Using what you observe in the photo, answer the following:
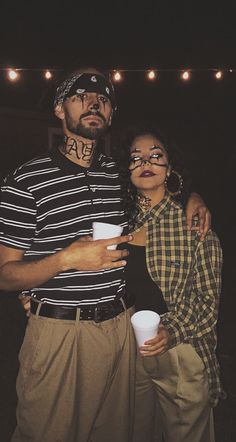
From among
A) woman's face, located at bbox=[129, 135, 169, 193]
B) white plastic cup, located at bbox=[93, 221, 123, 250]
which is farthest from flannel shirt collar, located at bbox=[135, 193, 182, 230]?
white plastic cup, located at bbox=[93, 221, 123, 250]

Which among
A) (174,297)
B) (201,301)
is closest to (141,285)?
(174,297)

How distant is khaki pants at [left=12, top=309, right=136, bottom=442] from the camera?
2.16 m

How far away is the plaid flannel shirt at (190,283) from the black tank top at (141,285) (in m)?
0.05

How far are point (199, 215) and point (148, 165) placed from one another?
49 cm

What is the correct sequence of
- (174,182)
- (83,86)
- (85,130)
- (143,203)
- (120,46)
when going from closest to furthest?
(85,130), (83,86), (143,203), (174,182), (120,46)

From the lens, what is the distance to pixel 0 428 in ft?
11.5

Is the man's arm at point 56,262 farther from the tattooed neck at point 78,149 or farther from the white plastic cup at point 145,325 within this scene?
the tattooed neck at point 78,149

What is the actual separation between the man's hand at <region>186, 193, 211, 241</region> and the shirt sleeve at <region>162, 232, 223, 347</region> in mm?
78

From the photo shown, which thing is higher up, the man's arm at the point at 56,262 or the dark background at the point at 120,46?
the dark background at the point at 120,46

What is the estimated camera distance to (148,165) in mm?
2549

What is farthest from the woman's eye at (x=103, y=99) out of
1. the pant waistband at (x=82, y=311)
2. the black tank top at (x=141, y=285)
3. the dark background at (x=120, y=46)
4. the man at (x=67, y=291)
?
the dark background at (x=120, y=46)

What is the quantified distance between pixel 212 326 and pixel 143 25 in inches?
488

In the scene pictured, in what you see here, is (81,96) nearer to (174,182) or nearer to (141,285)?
(174,182)

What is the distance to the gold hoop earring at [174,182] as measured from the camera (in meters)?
2.74
